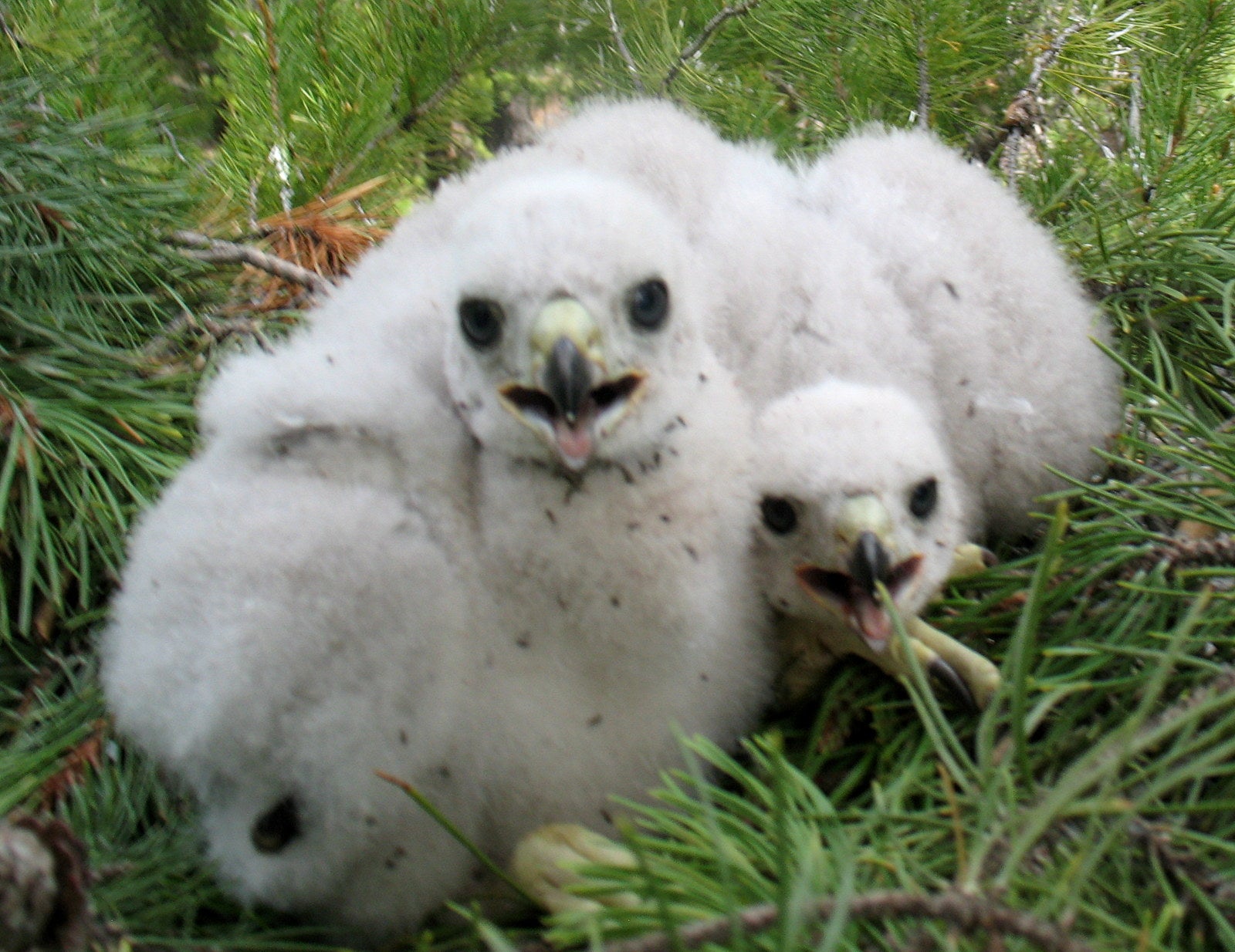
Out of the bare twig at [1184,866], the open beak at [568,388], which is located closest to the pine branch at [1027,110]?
the open beak at [568,388]

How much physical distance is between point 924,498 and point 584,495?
1.90ft

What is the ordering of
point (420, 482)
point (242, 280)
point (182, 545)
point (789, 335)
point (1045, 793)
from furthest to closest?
point (242, 280) < point (789, 335) < point (420, 482) < point (182, 545) < point (1045, 793)

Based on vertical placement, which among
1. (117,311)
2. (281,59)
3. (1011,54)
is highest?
(1011,54)

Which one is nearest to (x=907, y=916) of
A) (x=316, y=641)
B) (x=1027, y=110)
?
(x=316, y=641)

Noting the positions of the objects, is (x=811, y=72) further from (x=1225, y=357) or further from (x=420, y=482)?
(x=420, y=482)

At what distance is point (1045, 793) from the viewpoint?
103cm

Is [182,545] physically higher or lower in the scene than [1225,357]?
lower

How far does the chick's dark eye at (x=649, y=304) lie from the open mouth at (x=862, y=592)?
472mm

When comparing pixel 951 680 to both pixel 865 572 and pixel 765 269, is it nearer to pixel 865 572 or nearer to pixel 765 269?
pixel 865 572

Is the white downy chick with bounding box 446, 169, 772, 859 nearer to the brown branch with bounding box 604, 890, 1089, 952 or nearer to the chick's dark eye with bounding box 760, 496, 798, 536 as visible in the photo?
the chick's dark eye with bounding box 760, 496, 798, 536

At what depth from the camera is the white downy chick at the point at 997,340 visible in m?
1.92

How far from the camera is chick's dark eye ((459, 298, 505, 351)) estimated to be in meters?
1.48

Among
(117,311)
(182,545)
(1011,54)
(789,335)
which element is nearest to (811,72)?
(1011,54)

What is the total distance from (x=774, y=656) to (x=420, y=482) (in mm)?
696
